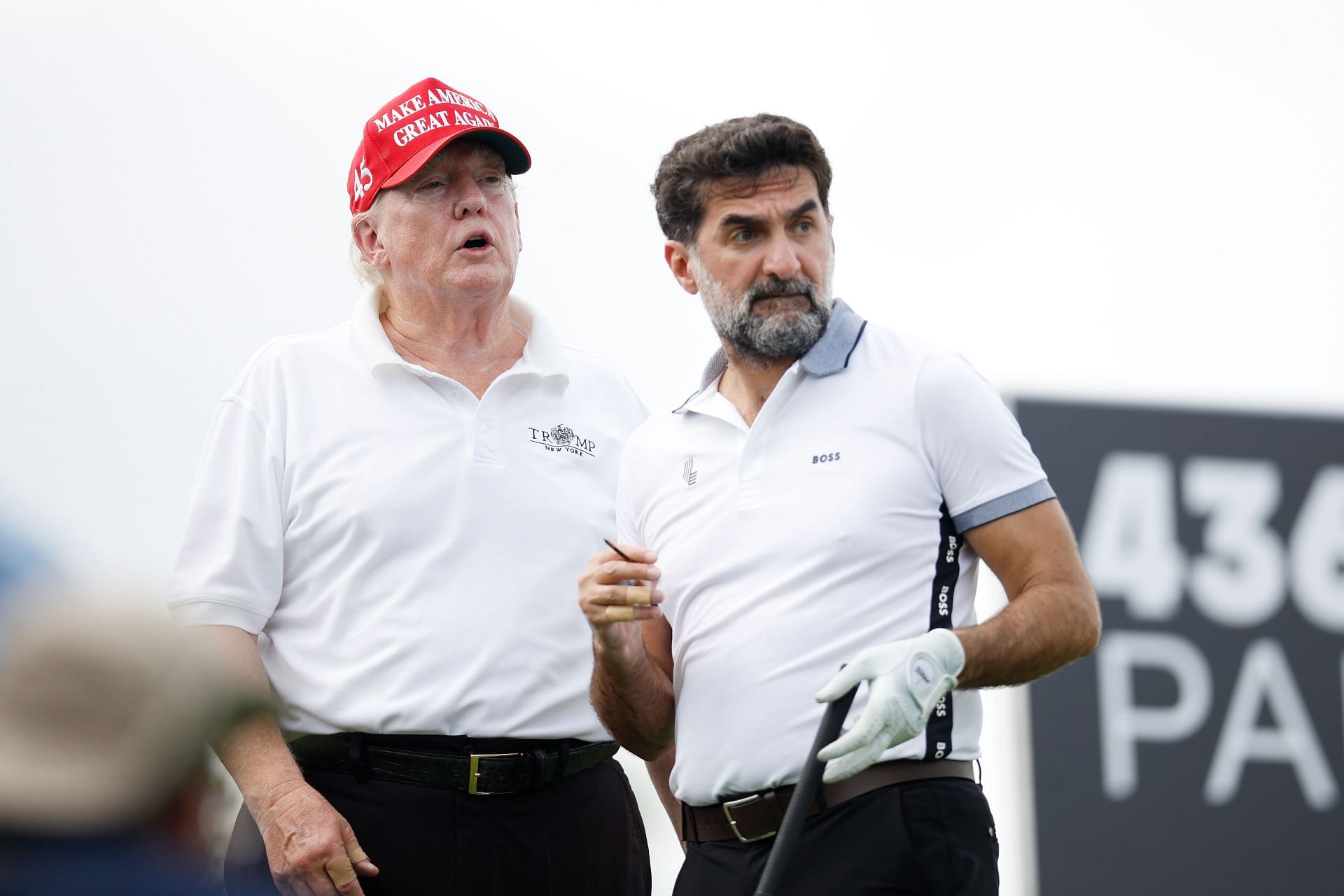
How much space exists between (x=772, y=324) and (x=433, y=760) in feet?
2.67

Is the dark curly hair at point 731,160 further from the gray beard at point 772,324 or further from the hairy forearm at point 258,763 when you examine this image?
the hairy forearm at point 258,763

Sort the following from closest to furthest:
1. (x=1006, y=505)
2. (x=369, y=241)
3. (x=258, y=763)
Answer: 1. (x=1006, y=505)
2. (x=258, y=763)
3. (x=369, y=241)

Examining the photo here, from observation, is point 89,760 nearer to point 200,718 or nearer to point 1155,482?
point 200,718

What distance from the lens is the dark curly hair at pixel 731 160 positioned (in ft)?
7.61

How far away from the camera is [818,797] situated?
77.2 inches

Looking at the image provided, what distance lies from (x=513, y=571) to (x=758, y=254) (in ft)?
2.02

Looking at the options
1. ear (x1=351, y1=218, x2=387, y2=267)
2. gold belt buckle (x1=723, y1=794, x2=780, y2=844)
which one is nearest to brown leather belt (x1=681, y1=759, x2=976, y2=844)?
gold belt buckle (x1=723, y1=794, x2=780, y2=844)

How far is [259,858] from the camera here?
2.24 m

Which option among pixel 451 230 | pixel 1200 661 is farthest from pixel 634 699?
pixel 1200 661

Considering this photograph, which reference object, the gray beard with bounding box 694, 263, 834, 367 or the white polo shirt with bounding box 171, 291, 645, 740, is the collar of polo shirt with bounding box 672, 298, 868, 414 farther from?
the white polo shirt with bounding box 171, 291, 645, 740

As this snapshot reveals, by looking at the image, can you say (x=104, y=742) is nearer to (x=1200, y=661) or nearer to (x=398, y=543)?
(x=398, y=543)

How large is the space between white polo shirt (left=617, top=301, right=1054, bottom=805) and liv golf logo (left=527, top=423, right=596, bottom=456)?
393mm

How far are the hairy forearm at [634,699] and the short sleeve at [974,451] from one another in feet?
Result: 1.59

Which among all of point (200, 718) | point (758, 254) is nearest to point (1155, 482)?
point (758, 254)
